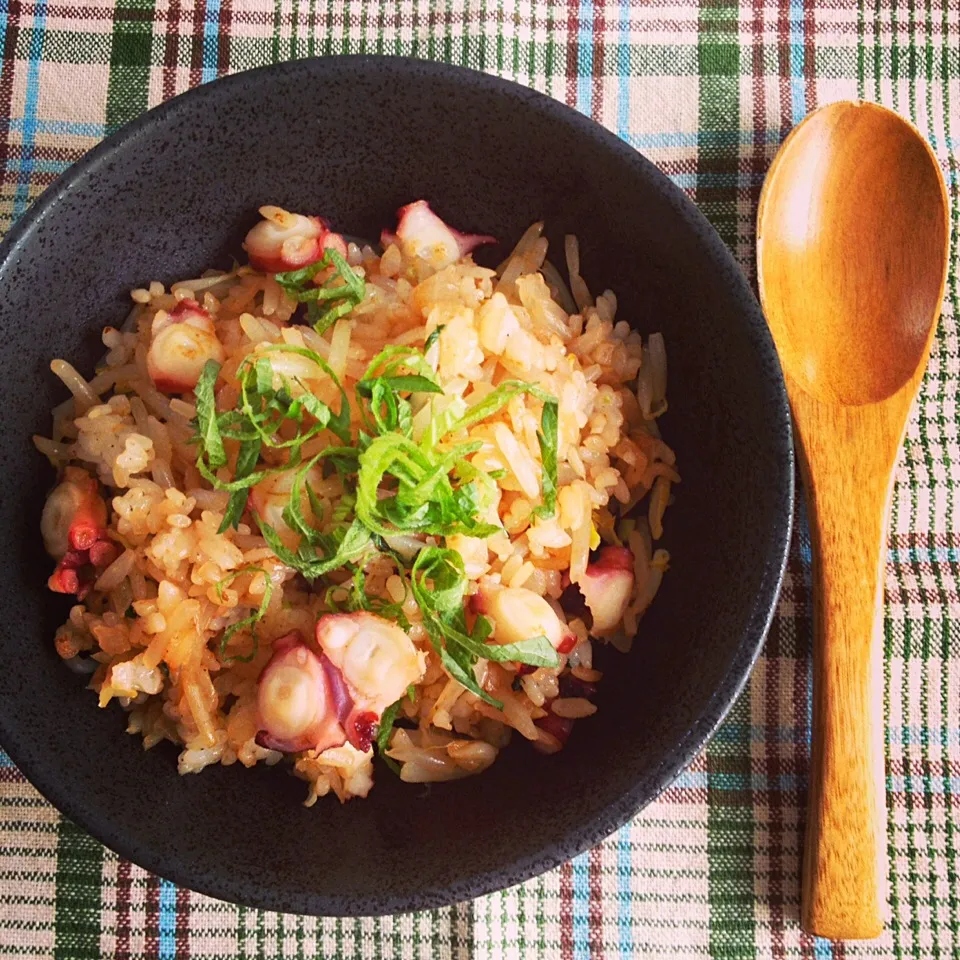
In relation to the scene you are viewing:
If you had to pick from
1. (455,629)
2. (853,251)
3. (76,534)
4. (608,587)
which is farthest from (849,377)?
(76,534)

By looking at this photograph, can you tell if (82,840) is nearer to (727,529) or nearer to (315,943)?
(315,943)

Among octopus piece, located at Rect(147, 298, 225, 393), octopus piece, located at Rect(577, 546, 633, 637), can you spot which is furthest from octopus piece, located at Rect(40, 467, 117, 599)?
octopus piece, located at Rect(577, 546, 633, 637)

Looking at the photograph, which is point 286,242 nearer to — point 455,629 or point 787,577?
point 455,629

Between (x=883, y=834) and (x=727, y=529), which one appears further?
(x=883, y=834)

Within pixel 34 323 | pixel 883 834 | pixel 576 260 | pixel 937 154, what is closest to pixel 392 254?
pixel 576 260

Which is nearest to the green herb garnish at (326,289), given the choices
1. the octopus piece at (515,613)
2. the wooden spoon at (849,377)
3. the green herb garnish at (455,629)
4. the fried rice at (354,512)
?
the fried rice at (354,512)

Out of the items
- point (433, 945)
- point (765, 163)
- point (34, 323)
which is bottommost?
point (433, 945)
